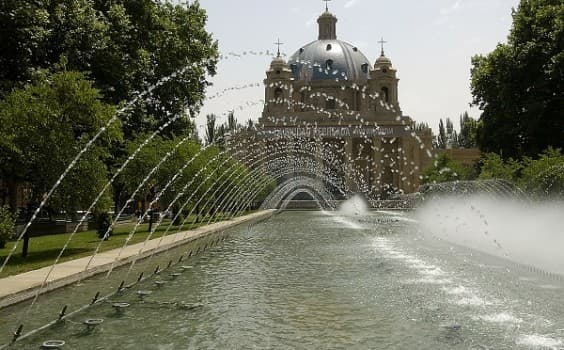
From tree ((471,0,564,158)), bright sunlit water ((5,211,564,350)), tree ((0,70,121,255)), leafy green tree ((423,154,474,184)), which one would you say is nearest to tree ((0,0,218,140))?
tree ((0,70,121,255))

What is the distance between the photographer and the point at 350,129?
93312 mm

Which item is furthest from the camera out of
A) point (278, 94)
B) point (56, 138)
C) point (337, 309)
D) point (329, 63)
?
point (329, 63)

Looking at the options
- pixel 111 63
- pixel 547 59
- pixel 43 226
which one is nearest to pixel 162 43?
pixel 111 63

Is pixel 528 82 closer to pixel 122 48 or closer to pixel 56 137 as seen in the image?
pixel 122 48

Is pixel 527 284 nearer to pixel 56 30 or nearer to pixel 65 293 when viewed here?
pixel 65 293

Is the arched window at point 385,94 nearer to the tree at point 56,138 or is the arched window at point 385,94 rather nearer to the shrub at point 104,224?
the shrub at point 104,224

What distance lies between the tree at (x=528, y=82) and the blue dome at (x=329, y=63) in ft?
222

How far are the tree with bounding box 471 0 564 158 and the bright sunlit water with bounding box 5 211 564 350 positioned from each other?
24.1 meters

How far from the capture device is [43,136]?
1630 cm

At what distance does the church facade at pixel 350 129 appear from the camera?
90.5 m

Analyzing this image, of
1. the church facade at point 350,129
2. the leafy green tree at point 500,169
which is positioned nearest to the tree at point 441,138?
the church facade at point 350,129

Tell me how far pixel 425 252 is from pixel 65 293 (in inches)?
439

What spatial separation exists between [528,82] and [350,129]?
185 ft

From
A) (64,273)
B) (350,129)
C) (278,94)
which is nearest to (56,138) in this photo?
(64,273)
